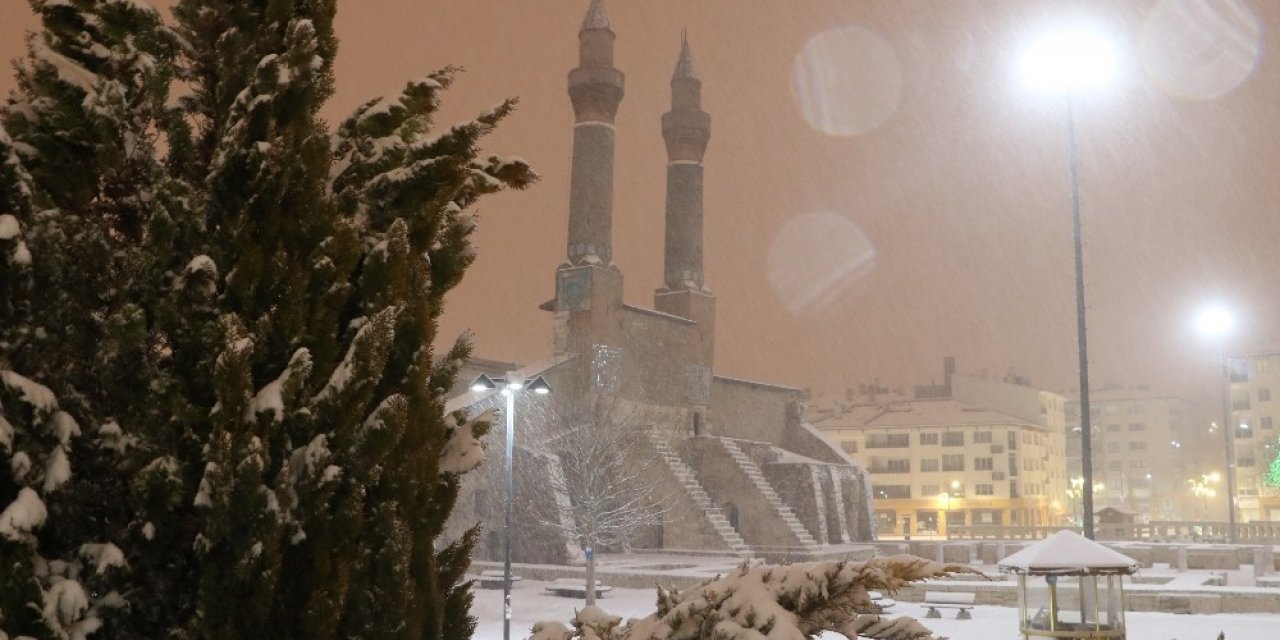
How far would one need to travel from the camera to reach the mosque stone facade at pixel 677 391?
40.9m

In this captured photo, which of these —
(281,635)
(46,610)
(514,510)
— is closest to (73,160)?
(46,610)

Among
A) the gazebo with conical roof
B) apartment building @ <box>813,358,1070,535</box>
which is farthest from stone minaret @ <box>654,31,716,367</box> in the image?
the gazebo with conical roof

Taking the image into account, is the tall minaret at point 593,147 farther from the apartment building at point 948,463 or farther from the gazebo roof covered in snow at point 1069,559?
the apartment building at point 948,463

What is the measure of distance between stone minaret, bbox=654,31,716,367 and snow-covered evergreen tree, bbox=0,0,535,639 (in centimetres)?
4694

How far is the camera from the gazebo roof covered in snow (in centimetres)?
1245

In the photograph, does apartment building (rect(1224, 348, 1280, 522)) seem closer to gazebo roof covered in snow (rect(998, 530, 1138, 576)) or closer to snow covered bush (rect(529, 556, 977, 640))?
gazebo roof covered in snow (rect(998, 530, 1138, 576))

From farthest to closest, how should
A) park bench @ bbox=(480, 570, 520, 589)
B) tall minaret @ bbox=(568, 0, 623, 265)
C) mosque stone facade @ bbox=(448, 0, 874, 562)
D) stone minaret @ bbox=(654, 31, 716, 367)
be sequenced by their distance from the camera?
stone minaret @ bbox=(654, 31, 716, 367) < tall minaret @ bbox=(568, 0, 623, 265) < mosque stone facade @ bbox=(448, 0, 874, 562) < park bench @ bbox=(480, 570, 520, 589)

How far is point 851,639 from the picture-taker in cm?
374

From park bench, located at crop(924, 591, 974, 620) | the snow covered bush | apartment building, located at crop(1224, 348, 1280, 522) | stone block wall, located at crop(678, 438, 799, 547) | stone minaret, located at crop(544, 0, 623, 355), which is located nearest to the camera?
the snow covered bush

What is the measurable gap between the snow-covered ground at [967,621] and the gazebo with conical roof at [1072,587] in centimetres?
344

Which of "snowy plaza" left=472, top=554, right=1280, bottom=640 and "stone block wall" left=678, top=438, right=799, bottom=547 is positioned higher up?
"stone block wall" left=678, top=438, right=799, bottom=547

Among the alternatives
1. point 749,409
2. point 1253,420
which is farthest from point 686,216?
point 1253,420

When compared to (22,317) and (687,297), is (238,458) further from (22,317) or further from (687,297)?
(687,297)

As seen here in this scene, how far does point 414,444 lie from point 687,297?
47.3 metres
